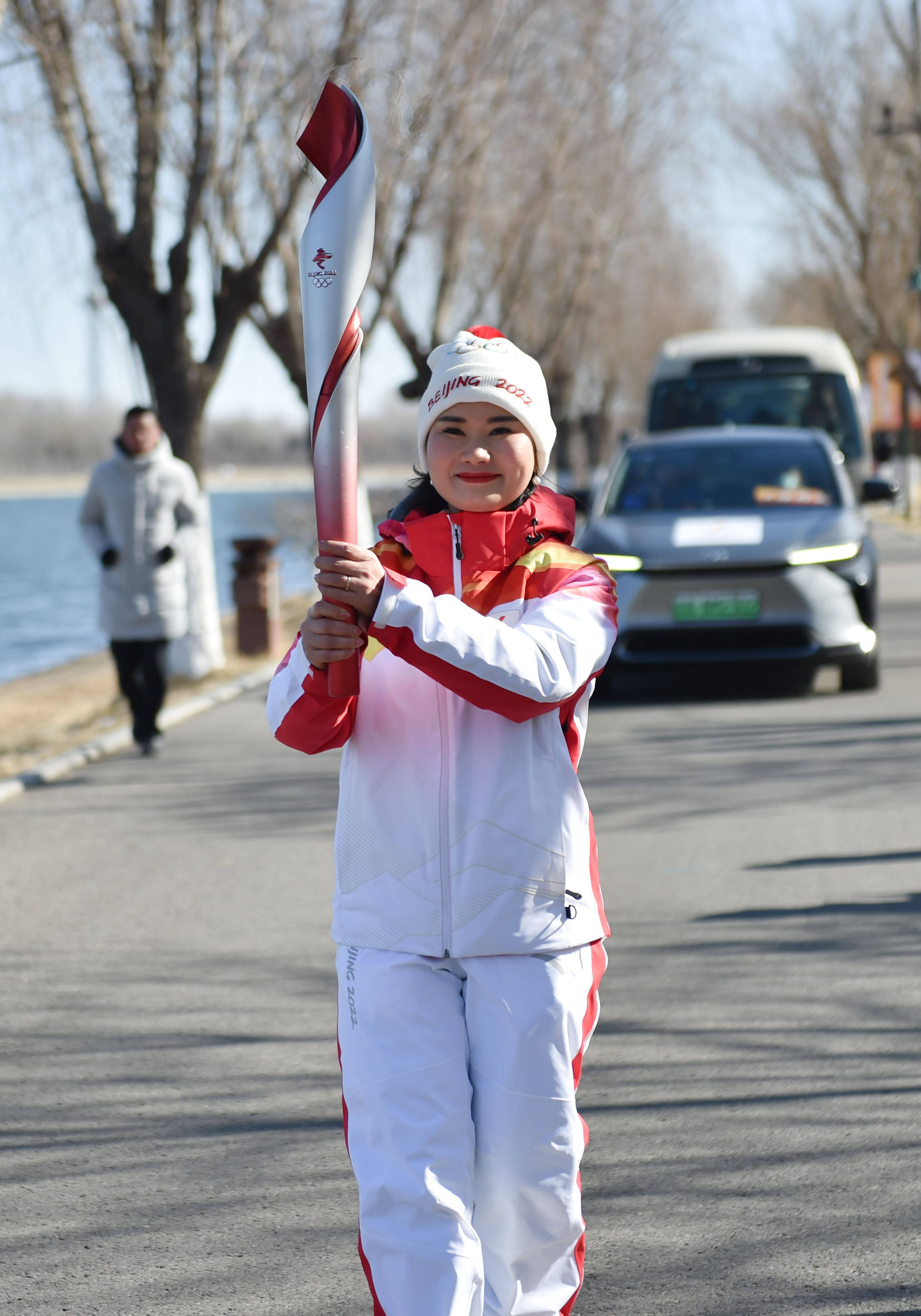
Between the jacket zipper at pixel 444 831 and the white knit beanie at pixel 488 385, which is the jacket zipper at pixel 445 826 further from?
the white knit beanie at pixel 488 385

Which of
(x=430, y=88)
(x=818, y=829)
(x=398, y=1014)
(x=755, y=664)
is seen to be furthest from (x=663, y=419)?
(x=398, y=1014)

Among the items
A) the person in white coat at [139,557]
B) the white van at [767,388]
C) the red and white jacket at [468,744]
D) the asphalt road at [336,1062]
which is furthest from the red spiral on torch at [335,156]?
the white van at [767,388]

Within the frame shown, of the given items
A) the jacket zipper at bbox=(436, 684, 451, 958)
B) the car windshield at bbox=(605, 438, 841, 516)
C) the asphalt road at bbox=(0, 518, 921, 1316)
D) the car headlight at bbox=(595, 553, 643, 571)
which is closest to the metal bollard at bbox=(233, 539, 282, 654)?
the car windshield at bbox=(605, 438, 841, 516)

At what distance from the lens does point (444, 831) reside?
2.68 metres

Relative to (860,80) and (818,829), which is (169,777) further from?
(860,80)

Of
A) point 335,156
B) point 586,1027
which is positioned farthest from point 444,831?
point 335,156

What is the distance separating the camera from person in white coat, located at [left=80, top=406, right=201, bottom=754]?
9.93 metres

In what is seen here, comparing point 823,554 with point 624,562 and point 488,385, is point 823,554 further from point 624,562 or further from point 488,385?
point 488,385

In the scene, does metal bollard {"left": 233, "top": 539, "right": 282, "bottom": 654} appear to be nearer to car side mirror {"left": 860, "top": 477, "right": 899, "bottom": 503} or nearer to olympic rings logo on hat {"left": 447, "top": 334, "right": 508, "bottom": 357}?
car side mirror {"left": 860, "top": 477, "right": 899, "bottom": 503}

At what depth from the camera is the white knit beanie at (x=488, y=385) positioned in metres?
2.85

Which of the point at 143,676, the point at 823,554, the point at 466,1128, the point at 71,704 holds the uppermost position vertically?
the point at 466,1128

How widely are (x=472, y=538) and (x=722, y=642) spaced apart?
28.3 feet

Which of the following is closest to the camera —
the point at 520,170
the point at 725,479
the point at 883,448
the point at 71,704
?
the point at 725,479

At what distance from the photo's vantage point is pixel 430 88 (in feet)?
56.3
